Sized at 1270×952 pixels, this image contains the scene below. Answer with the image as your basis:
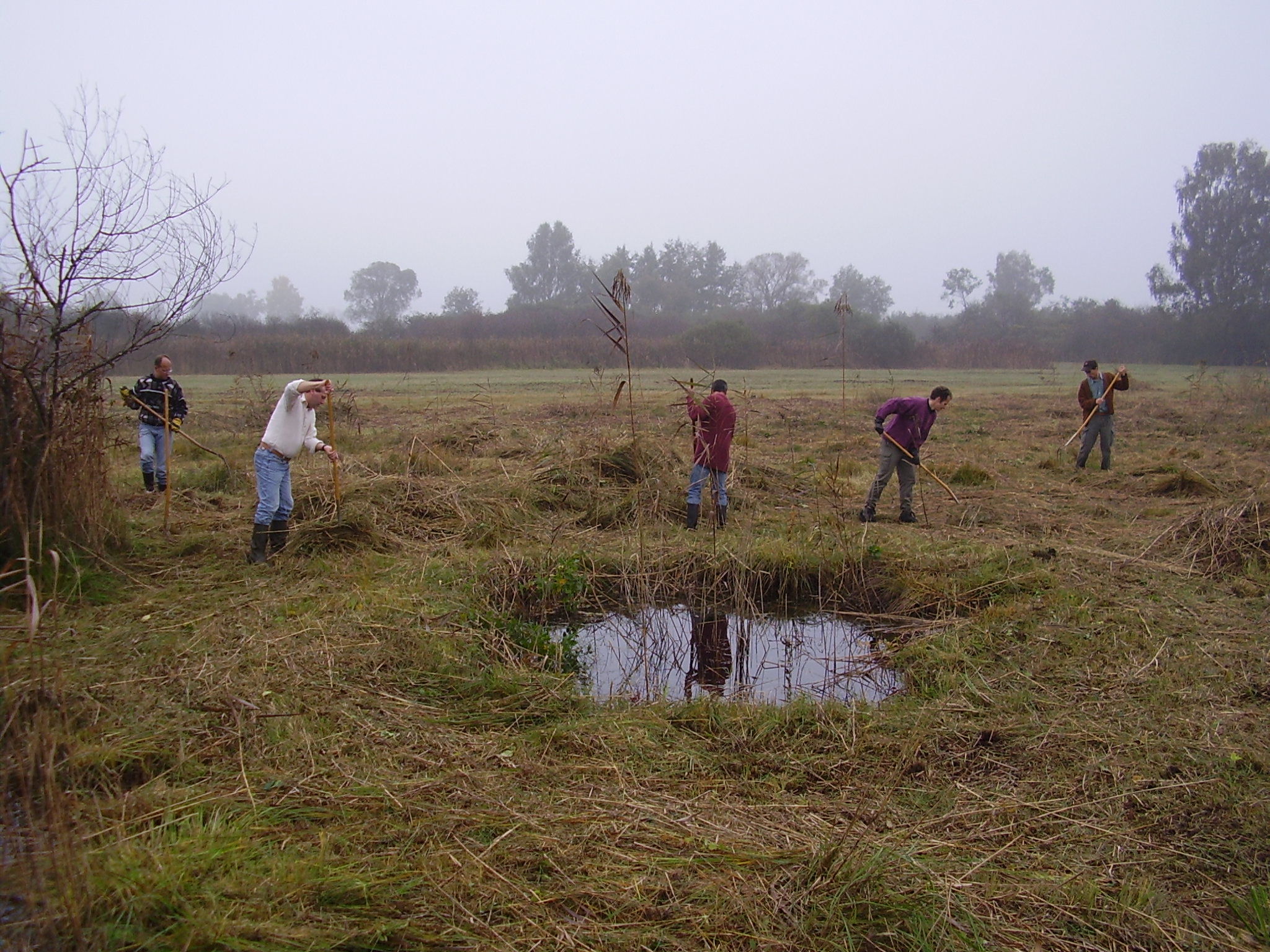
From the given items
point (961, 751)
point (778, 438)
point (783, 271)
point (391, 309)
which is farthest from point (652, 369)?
point (391, 309)

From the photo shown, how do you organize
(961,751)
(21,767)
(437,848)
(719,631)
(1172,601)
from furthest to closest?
(719,631)
(1172,601)
(961,751)
(437,848)
(21,767)

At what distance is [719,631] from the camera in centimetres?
715

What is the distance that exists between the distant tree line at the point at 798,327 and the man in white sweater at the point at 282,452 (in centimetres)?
2456

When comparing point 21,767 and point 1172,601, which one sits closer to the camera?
point 21,767

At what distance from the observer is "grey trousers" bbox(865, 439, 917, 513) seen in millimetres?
9422

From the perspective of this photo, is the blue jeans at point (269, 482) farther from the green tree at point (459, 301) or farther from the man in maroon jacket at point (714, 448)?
the green tree at point (459, 301)

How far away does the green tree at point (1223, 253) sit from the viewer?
51.7 m

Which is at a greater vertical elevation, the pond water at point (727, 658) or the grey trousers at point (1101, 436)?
the grey trousers at point (1101, 436)

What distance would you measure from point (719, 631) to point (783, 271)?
297 feet

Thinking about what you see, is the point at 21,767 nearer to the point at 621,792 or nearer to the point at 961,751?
the point at 621,792

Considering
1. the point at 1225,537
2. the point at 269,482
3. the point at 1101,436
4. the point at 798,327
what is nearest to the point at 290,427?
the point at 269,482

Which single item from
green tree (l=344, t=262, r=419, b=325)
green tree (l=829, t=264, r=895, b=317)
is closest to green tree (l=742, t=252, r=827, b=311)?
green tree (l=829, t=264, r=895, b=317)

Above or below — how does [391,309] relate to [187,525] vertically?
above

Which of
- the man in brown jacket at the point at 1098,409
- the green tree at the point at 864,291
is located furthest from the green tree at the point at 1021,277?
the man in brown jacket at the point at 1098,409
